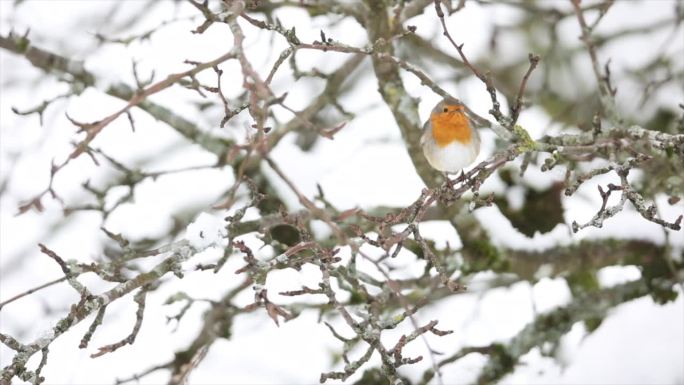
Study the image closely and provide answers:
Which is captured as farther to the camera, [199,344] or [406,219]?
[199,344]

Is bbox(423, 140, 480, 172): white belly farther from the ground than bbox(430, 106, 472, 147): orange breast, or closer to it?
closer to it

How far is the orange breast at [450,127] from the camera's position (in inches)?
129

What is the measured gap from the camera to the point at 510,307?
506 centimetres

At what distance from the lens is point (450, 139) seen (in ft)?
10.8

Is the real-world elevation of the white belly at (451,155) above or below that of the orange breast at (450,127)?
below

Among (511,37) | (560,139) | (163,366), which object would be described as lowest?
(163,366)

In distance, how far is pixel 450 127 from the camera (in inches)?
132

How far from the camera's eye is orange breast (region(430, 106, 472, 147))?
329 centimetres

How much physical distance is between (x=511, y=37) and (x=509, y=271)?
2120 mm

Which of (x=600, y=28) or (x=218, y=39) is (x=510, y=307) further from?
(x=218, y=39)

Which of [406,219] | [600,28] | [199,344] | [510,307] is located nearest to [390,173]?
[510,307]

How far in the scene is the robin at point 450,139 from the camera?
3.28 metres

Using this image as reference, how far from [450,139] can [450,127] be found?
0.29ft

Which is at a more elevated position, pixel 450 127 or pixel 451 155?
pixel 450 127
